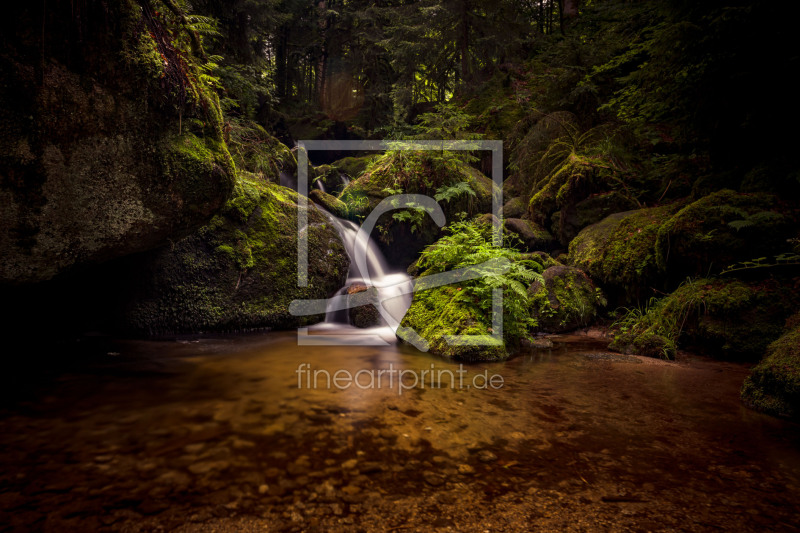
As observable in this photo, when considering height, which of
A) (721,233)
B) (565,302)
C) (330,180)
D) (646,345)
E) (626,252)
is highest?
(330,180)

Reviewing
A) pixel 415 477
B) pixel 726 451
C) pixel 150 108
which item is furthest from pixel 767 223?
pixel 150 108

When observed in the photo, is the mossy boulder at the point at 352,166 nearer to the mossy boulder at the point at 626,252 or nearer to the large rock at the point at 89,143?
the mossy boulder at the point at 626,252

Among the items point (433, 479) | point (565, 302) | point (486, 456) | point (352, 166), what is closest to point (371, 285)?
point (565, 302)

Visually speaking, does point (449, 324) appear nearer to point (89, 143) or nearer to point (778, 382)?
point (778, 382)

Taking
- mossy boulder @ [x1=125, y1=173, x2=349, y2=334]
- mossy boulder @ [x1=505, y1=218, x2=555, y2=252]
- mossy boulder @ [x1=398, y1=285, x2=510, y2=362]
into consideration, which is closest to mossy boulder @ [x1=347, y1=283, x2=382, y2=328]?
mossy boulder @ [x1=125, y1=173, x2=349, y2=334]

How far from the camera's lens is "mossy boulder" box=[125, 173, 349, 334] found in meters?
5.64

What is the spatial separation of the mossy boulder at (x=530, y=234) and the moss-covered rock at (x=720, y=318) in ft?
12.4

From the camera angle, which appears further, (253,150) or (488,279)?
(253,150)

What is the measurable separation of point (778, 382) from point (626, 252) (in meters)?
3.85

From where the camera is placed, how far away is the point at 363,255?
952 cm

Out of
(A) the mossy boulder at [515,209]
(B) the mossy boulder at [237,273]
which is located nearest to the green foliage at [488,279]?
(B) the mossy boulder at [237,273]

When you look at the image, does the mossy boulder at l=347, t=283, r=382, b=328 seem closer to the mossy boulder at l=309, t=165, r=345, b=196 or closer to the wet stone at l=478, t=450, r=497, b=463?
the wet stone at l=478, t=450, r=497, b=463

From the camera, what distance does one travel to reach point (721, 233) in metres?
5.23

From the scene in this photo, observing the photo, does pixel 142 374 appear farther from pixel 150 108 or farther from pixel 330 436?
pixel 150 108
